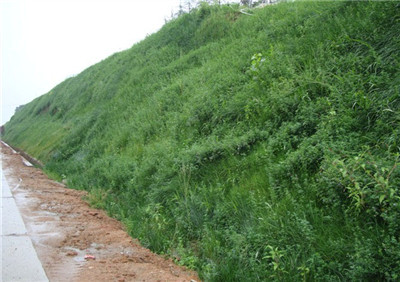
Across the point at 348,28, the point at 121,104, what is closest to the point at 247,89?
the point at 348,28

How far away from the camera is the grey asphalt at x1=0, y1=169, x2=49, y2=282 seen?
351 centimetres

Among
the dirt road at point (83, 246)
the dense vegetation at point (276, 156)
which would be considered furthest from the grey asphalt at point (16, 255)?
the dense vegetation at point (276, 156)

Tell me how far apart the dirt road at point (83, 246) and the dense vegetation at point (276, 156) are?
0.30 meters

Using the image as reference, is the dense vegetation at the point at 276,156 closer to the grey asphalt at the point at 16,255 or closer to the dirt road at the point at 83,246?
the dirt road at the point at 83,246

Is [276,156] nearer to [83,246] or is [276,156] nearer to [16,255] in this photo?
[83,246]

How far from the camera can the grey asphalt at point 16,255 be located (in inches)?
138

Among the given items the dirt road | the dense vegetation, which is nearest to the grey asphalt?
the dirt road

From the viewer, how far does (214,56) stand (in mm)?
10414

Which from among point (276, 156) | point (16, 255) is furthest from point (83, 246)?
point (276, 156)

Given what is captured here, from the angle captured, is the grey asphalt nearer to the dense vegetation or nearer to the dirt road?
the dirt road

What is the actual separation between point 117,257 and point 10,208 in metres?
2.30

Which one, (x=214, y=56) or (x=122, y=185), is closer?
(x=122, y=185)

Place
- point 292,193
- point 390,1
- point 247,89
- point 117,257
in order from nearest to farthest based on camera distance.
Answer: point 292,193 → point 117,257 → point 390,1 → point 247,89

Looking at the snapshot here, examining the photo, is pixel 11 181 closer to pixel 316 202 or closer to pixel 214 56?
pixel 214 56
